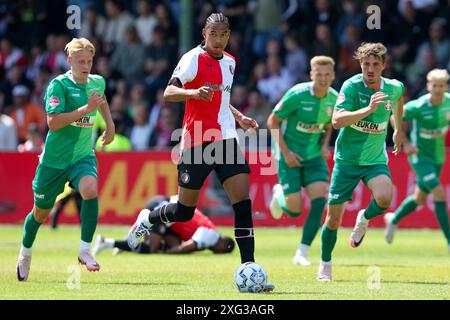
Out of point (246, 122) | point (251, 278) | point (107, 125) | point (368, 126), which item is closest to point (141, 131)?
point (107, 125)

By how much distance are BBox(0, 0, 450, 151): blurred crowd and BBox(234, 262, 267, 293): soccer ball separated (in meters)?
12.0

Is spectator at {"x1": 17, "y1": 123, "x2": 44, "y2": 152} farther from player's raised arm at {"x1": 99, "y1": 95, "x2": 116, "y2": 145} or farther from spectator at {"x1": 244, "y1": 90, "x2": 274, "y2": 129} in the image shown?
player's raised arm at {"x1": 99, "y1": 95, "x2": 116, "y2": 145}

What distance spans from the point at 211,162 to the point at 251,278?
1168mm

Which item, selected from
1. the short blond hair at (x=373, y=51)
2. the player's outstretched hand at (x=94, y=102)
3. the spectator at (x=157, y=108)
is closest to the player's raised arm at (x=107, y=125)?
the player's outstretched hand at (x=94, y=102)

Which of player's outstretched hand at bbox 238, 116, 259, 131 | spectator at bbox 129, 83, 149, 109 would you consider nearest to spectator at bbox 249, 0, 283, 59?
spectator at bbox 129, 83, 149, 109

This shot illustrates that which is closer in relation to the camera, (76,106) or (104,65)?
(76,106)

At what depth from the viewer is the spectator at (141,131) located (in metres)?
23.2

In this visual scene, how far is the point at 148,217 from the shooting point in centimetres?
1127

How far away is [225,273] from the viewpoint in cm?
1232

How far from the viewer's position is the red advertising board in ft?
65.4

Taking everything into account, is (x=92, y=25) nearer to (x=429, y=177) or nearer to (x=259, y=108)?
(x=259, y=108)
